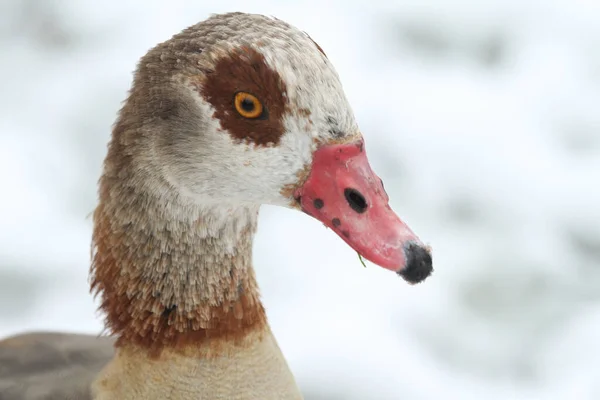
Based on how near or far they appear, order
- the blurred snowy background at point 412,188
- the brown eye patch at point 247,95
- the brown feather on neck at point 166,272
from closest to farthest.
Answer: the brown eye patch at point 247,95 < the brown feather on neck at point 166,272 < the blurred snowy background at point 412,188

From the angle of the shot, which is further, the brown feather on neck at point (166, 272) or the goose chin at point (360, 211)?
the brown feather on neck at point (166, 272)

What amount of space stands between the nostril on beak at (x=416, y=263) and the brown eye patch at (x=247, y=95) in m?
0.19

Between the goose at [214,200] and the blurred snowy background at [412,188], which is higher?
the blurred snowy background at [412,188]

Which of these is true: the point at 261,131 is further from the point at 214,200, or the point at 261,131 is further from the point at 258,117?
the point at 214,200

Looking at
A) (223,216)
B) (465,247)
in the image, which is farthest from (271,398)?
(465,247)

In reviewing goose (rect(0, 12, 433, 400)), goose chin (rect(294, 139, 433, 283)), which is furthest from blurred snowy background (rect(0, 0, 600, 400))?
goose chin (rect(294, 139, 433, 283))

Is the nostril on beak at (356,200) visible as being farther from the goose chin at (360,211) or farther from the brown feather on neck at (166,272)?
the brown feather on neck at (166,272)

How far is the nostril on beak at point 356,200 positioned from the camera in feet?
3.10

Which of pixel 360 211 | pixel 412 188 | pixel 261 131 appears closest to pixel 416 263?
pixel 360 211

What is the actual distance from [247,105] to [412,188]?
1.36 m

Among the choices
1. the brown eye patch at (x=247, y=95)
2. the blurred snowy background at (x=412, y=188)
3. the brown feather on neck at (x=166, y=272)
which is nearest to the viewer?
the brown eye patch at (x=247, y=95)

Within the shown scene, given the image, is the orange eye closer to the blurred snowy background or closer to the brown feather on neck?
the brown feather on neck

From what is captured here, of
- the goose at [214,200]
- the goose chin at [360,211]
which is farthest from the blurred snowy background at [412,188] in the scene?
the goose chin at [360,211]

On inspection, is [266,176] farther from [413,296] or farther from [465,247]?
[465,247]
